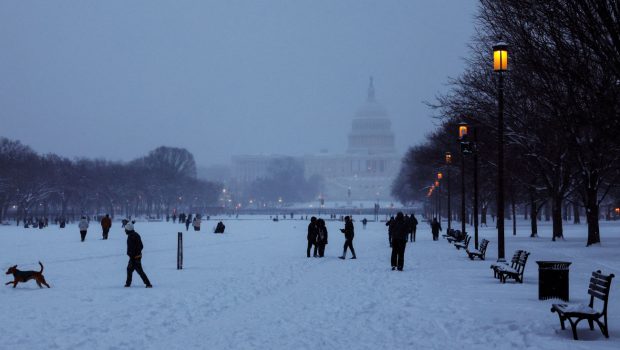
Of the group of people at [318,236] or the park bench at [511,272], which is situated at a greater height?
the group of people at [318,236]

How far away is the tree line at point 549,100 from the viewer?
25.7m

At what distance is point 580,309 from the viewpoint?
1486 cm

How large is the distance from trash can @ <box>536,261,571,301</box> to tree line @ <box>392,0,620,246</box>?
5792 mm

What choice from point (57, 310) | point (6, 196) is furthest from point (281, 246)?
point (6, 196)

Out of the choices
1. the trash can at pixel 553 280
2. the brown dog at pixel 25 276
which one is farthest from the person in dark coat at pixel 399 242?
the brown dog at pixel 25 276

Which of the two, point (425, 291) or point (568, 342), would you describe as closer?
point (568, 342)

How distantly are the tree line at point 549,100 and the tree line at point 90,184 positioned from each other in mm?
57586

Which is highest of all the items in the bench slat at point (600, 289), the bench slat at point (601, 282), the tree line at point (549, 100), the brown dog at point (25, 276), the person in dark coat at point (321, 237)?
the tree line at point (549, 100)

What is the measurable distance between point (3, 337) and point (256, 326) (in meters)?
4.10

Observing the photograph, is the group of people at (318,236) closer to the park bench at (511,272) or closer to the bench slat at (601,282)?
the park bench at (511,272)

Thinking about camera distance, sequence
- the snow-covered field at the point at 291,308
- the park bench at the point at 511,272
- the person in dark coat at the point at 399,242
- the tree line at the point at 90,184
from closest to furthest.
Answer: the snow-covered field at the point at 291,308 → the park bench at the point at 511,272 → the person in dark coat at the point at 399,242 → the tree line at the point at 90,184

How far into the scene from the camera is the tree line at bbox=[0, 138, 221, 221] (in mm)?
113688

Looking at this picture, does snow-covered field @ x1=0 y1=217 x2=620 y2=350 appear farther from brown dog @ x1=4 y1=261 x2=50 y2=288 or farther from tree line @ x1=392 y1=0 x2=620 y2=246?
tree line @ x1=392 y1=0 x2=620 y2=246

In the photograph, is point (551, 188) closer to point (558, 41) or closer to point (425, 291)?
point (558, 41)
